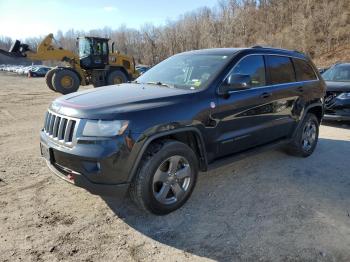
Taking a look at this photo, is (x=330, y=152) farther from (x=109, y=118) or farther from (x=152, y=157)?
(x=109, y=118)

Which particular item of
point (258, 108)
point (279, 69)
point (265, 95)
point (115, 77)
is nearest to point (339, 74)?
point (279, 69)

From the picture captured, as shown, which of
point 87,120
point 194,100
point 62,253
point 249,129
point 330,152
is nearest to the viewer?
point 62,253

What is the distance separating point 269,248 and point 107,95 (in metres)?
2.36

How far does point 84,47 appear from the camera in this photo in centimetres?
1862

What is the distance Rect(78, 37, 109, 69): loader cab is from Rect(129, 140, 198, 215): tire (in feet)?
50.8

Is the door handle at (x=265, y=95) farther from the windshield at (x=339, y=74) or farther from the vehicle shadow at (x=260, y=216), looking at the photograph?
the windshield at (x=339, y=74)

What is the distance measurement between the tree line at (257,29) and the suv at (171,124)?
135ft

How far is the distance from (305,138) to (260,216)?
8.72ft

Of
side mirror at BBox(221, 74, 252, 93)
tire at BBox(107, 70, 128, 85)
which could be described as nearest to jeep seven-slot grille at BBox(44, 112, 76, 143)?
side mirror at BBox(221, 74, 252, 93)

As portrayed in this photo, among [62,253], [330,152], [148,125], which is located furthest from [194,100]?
[330,152]

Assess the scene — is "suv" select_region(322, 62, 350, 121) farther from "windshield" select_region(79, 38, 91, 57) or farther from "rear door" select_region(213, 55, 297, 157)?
"windshield" select_region(79, 38, 91, 57)

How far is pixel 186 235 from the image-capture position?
3.57m

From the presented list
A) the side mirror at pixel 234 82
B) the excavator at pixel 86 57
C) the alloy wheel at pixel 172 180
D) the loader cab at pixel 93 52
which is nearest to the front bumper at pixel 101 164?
the alloy wheel at pixel 172 180

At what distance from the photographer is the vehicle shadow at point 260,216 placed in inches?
132
